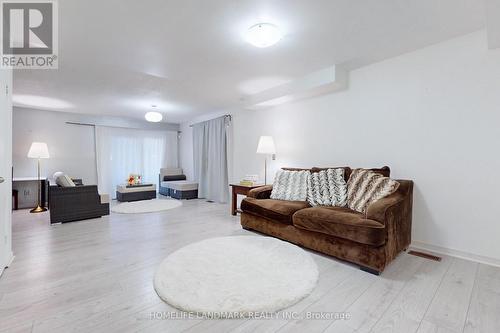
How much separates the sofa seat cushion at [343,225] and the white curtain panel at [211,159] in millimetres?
3174

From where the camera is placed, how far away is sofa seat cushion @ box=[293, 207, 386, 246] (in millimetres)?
2058

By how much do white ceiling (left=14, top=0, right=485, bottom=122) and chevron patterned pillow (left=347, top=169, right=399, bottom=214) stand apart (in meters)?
1.45

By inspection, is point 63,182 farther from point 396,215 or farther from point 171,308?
point 396,215

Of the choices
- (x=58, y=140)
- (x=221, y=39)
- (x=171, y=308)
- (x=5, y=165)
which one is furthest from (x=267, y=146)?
(x=58, y=140)

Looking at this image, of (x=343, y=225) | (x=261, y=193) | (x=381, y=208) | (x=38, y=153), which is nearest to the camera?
(x=381, y=208)

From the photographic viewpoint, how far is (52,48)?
260 cm

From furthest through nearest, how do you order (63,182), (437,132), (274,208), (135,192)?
(135,192), (63,182), (274,208), (437,132)

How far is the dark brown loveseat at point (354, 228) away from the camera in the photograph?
2088 mm

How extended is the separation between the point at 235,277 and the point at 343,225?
111cm

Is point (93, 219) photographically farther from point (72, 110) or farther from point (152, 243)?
point (72, 110)

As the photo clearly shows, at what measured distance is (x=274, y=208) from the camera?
2.98m

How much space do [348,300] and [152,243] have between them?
224cm

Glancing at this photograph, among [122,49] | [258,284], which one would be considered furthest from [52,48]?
[258,284]

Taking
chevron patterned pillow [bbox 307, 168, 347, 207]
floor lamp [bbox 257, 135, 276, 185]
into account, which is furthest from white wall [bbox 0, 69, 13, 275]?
chevron patterned pillow [bbox 307, 168, 347, 207]
